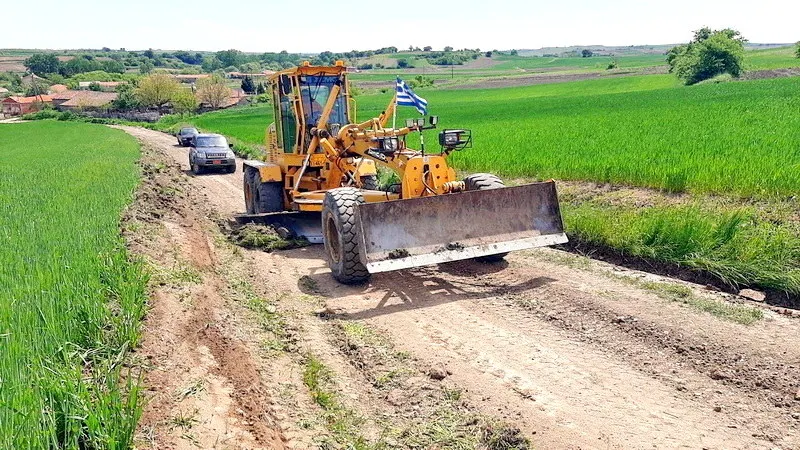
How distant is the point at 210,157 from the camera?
2212 centimetres

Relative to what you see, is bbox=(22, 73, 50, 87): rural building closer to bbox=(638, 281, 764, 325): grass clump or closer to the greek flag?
the greek flag

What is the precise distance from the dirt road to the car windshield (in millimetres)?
15064

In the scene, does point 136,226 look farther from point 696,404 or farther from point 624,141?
point 624,141

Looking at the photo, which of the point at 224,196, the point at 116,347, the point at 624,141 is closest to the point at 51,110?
the point at 224,196

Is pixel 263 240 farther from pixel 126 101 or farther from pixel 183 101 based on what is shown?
→ pixel 126 101

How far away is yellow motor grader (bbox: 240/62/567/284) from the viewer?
784 cm

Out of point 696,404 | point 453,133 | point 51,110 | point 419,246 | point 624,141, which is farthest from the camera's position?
point 51,110

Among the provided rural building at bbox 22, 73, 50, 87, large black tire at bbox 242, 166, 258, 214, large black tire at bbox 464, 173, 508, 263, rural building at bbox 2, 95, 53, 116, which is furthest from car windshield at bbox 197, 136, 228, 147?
rural building at bbox 22, 73, 50, 87

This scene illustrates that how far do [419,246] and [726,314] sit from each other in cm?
338

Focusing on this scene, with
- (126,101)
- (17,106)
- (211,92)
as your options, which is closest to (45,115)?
(126,101)

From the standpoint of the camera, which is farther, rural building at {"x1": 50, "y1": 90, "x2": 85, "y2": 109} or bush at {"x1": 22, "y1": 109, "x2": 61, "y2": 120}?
rural building at {"x1": 50, "y1": 90, "x2": 85, "y2": 109}

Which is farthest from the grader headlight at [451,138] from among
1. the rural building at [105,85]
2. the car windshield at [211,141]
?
the rural building at [105,85]

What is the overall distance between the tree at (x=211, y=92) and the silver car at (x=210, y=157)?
2675 inches

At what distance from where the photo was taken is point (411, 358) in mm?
5945
